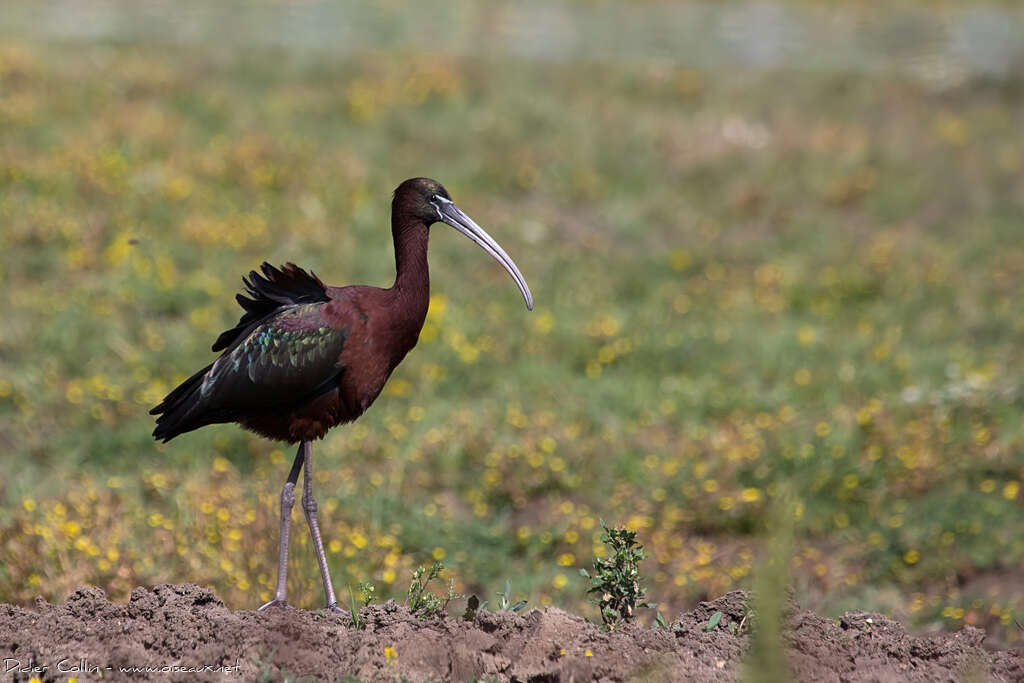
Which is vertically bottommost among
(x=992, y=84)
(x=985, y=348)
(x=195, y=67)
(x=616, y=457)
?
(x=616, y=457)

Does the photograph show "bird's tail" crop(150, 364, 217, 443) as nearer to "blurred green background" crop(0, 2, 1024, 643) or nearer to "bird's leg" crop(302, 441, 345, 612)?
"bird's leg" crop(302, 441, 345, 612)

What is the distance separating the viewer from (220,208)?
36.4 ft

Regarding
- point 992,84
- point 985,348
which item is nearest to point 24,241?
point 985,348

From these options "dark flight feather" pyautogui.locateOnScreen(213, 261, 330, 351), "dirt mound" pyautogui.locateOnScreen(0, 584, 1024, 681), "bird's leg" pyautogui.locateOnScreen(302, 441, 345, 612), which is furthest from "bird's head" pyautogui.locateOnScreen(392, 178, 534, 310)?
"dirt mound" pyautogui.locateOnScreen(0, 584, 1024, 681)

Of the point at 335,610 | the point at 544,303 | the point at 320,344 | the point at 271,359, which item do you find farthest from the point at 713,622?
the point at 544,303

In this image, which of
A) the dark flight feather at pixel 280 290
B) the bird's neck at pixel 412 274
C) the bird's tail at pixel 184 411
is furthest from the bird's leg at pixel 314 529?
the bird's neck at pixel 412 274

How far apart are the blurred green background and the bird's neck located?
170cm

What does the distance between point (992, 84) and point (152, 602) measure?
52.4ft

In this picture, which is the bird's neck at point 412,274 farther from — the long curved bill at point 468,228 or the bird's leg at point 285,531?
the bird's leg at point 285,531

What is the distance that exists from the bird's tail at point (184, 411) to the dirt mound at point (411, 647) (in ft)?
1.90

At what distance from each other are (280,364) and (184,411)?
0.48m

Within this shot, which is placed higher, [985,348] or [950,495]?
[985,348]

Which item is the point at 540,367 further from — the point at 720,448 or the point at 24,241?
the point at 24,241

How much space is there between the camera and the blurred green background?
6.53 meters
